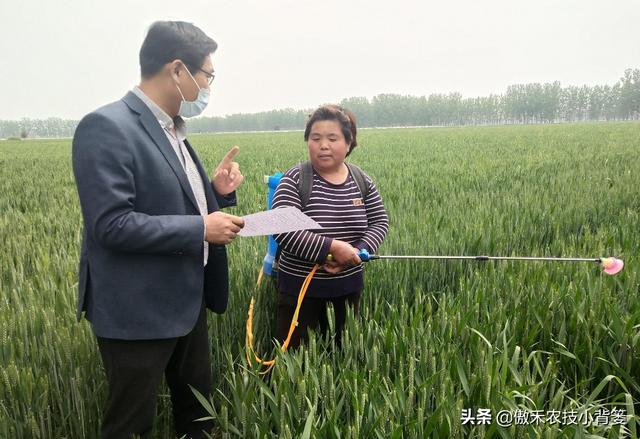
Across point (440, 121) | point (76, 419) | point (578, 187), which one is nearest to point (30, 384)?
point (76, 419)

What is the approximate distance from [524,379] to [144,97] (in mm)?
1451

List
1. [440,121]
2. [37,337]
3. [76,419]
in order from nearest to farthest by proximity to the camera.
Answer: [76,419] → [37,337] → [440,121]

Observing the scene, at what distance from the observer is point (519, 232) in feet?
11.7

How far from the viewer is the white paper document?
4.65 feet

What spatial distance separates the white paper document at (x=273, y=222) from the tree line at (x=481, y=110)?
285 ft

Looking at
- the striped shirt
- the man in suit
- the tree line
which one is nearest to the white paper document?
the man in suit

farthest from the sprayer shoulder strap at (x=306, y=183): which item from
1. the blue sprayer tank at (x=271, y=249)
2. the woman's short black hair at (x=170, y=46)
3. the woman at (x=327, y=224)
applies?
the woman's short black hair at (x=170, y=46)

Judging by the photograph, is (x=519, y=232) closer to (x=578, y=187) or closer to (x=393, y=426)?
(x=578, y=187)

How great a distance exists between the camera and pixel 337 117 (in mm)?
1934

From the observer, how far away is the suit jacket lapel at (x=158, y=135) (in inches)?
52.7

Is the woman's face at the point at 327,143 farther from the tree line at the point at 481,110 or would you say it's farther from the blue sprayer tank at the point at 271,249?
the tree line at the point at 481,110

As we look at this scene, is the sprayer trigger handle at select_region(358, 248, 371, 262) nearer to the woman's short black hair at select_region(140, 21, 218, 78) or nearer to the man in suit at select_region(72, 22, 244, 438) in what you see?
the man in suit at select_region(72, 22, 244, 438)

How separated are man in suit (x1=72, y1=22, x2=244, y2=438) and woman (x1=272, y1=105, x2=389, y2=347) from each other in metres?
0.52

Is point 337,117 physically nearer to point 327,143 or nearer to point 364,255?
point 327,143
